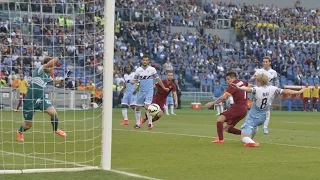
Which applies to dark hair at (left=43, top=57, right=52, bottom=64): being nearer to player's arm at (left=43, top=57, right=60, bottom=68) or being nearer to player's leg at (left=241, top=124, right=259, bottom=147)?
player's arm at (left=43, top=57, right=60, bottom=68)

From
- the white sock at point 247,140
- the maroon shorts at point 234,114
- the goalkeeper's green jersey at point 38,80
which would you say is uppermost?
the goalkeeper's green jersey at point 38,80

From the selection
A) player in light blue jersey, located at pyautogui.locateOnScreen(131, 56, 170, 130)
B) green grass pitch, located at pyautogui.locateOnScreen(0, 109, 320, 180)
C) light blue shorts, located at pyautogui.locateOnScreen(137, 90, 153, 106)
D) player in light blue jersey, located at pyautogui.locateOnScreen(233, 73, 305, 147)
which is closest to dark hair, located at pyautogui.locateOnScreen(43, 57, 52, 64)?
green grass pitch, located at pyautogui.locateOnScreen(0, 109, 320, 180)

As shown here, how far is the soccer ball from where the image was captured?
2134cm

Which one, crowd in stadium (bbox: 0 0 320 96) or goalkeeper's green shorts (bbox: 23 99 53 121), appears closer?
goalkeeper's green shorts (bbox: 23 99 53 121)

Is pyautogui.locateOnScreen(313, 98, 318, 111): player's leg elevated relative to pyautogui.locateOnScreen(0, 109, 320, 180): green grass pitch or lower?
lower

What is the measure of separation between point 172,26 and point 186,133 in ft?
111

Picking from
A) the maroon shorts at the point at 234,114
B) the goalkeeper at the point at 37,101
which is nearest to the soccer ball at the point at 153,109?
the maroon shorts at the point at 234,114

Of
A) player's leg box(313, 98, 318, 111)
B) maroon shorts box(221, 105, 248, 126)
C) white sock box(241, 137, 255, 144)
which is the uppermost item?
maroon shorts box(221, 105, 248, 126)

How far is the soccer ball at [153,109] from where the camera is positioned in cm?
2134

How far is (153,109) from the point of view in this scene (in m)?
21.3

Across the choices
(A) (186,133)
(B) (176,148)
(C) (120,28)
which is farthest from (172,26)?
(B) (176,148)

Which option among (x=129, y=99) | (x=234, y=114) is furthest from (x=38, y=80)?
(x=129, y=99)

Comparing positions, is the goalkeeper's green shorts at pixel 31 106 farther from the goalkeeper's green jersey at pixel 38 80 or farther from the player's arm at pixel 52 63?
the player's arm at pixel 52 63

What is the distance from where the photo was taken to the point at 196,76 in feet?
162
